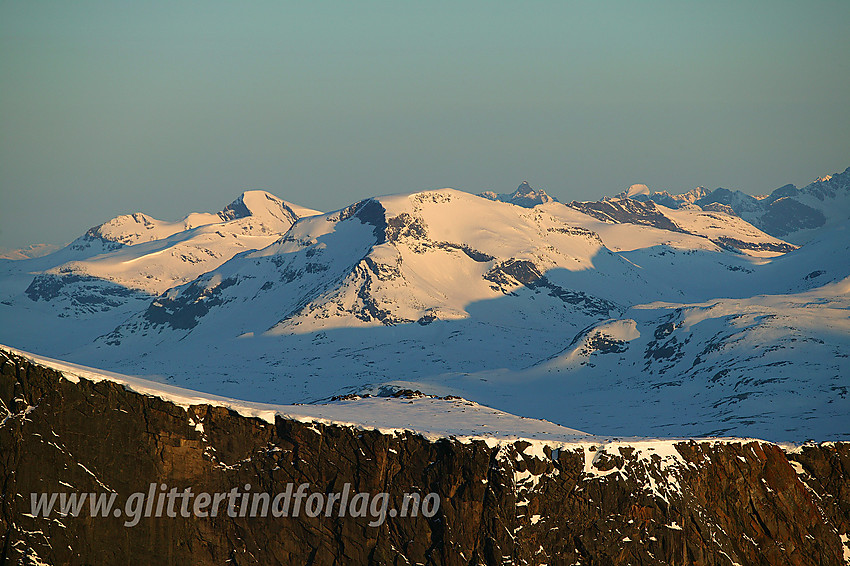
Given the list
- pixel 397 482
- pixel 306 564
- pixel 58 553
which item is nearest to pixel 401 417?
pixel 397 482

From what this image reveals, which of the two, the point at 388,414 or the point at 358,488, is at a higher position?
the point at 388,414

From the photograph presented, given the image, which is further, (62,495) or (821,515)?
(821,515)

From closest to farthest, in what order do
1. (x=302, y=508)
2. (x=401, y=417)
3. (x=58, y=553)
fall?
(x=58, y=553)
(x=302, y=508)
(x=401, y=417)

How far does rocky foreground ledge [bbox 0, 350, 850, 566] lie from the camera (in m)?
102

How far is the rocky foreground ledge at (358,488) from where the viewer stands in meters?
102

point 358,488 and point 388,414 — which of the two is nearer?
point 358,488

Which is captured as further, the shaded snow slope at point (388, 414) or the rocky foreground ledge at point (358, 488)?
the shaded snow slope at point (388, 414)

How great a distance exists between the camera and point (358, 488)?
108m

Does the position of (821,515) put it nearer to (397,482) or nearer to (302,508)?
(397,482)

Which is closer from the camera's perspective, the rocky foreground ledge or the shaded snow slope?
the rocky foreground ledge

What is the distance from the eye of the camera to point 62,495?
10150 centimetres

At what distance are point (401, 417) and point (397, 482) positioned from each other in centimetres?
1338

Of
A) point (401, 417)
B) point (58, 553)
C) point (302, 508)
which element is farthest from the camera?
point (401, 417)

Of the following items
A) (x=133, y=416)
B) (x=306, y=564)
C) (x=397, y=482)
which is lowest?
(x=306, y=564)
